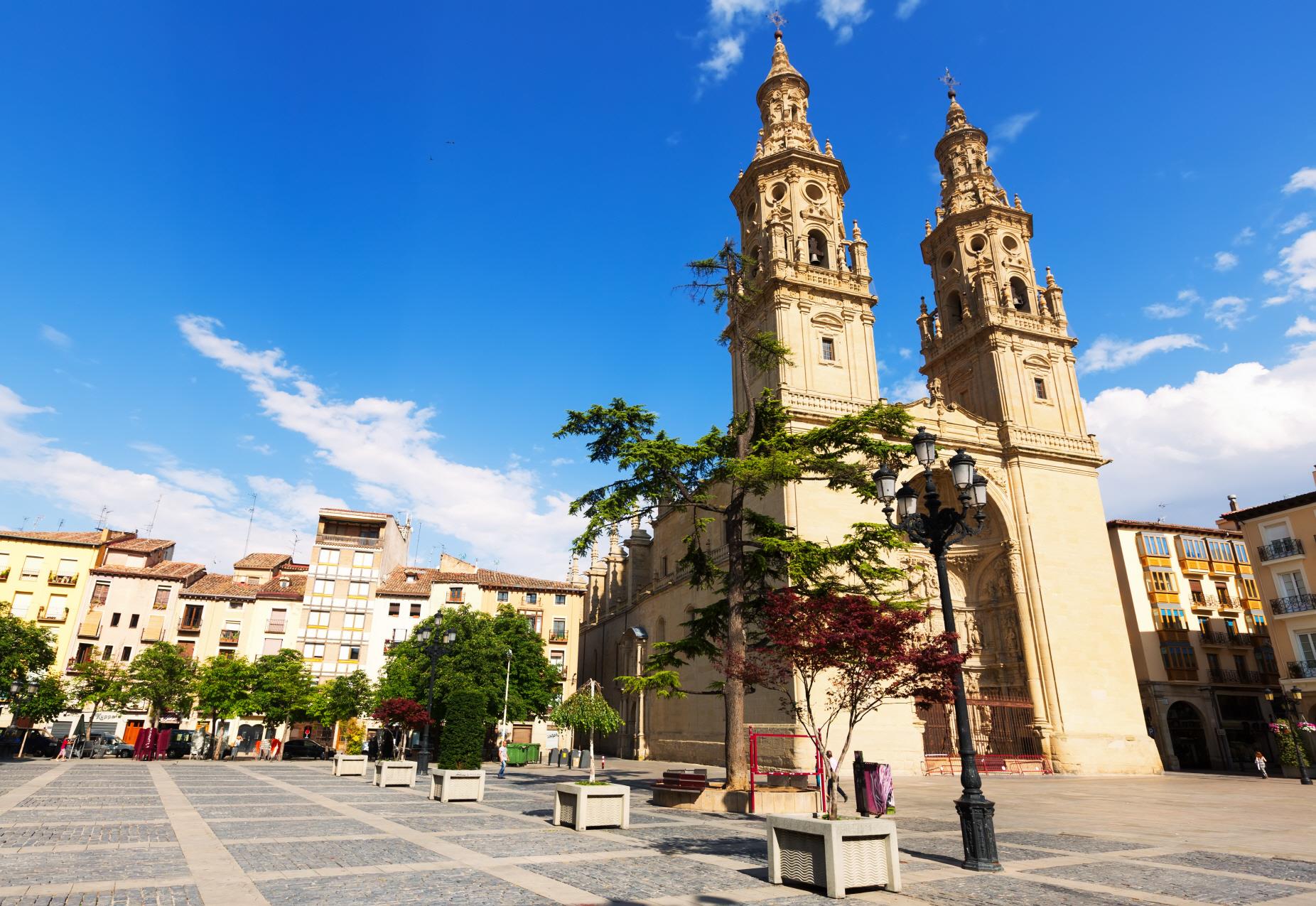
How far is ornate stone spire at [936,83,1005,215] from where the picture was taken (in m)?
43.7

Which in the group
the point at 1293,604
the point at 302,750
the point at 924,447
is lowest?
the point at 302,750

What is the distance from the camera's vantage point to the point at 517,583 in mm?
55562

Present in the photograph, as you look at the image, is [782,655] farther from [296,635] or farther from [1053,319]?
[296,635]

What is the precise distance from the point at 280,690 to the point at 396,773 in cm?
2449

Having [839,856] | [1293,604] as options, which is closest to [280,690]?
[839,856]

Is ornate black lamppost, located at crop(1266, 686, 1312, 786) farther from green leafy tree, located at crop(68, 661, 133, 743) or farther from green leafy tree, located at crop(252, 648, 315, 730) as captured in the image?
green leafy tree, located at crop(68, 661, 133, 743)

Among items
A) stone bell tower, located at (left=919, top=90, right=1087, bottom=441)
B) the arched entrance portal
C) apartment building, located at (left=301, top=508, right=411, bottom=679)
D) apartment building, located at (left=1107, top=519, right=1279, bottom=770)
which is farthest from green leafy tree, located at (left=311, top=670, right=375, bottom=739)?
the arched entrance portal

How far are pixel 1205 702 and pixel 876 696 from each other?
41.8 m

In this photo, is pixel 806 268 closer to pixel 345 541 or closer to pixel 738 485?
pixel 738 485

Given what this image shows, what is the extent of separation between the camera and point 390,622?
172 ft

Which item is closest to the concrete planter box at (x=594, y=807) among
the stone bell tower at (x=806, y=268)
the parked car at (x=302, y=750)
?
the stone bell tower at (x=806, y=268)

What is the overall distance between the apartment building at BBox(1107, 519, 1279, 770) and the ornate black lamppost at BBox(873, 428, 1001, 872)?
1408 inches

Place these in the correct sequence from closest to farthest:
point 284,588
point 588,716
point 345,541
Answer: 1. point 588,716
2. point 284,588
3. point 345,541

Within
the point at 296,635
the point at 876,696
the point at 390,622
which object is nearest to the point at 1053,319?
the point at 876,696
